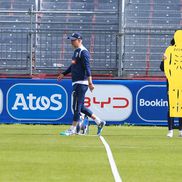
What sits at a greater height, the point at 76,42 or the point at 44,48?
the point at 76,42

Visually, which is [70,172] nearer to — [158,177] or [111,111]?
[158,177]

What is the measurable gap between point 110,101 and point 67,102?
117 cm

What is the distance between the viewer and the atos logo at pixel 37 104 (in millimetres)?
20141

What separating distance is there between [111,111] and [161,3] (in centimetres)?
842

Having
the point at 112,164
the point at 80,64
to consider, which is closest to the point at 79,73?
the point at 80,64

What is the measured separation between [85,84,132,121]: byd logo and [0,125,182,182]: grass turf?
426 centimetres

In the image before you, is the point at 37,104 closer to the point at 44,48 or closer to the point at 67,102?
the point at 67,102

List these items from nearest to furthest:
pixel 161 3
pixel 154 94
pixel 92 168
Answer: pixel 92 168, pixel 154 94, pixel 161 3

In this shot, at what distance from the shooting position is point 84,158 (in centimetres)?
1054

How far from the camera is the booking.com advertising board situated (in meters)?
20.1

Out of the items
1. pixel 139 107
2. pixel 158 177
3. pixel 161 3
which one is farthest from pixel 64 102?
pixel 158 177

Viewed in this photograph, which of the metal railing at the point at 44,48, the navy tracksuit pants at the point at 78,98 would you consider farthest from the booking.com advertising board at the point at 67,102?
the navy tracksuit pants at the point at 78,98

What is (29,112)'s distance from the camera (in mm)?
20125

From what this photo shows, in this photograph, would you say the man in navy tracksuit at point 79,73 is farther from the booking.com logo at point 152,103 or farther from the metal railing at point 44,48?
the metal railing at point 44,48
